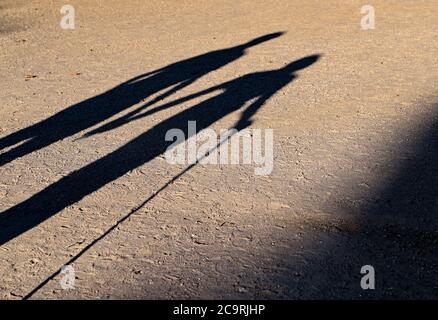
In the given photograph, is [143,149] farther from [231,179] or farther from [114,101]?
[114,101]

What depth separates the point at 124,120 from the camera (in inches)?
321

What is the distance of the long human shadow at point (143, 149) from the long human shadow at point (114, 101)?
2.09 feet

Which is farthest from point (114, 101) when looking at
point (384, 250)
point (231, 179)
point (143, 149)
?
point (384, 250)

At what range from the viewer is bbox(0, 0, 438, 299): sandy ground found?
4906mm

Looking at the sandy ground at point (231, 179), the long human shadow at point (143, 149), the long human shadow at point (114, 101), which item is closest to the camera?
the sandy ground at point (231, 179)

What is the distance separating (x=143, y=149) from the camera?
283 inches

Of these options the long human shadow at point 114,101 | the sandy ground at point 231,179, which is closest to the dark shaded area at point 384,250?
the sandy ground at point 231,179

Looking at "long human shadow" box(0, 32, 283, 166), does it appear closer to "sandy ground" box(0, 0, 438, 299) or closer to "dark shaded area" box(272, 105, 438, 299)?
"sandy ground" box(0, 0, 438, 299)

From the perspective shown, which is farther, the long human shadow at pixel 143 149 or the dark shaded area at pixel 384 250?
the long human shadow at pixel 143 149

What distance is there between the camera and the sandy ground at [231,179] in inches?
193

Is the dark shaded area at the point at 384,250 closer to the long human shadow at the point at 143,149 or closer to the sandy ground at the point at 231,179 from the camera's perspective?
the sandy ground at the point at 231,179

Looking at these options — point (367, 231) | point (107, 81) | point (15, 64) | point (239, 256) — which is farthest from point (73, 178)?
point (15, 64)

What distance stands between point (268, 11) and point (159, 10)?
2354 millimetres

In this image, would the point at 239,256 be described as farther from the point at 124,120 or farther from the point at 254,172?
the point at 124,120
